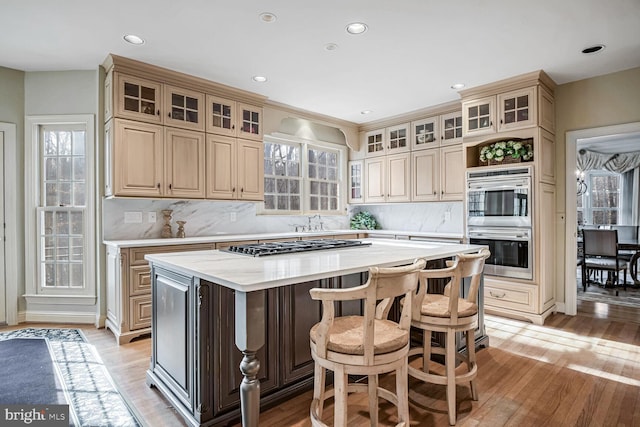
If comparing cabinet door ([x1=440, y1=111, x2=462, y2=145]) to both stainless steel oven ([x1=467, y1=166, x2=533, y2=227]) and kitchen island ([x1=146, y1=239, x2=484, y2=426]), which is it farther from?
kitchen island ([x1=146, y1=239, x2=484, y2=426])

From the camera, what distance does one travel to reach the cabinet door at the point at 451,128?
15.3ft

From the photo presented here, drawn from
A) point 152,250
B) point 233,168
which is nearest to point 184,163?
point 233,168

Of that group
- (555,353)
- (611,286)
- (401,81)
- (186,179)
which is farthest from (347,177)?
(611,286)

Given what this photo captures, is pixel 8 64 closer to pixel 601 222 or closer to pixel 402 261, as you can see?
pixel 402 261

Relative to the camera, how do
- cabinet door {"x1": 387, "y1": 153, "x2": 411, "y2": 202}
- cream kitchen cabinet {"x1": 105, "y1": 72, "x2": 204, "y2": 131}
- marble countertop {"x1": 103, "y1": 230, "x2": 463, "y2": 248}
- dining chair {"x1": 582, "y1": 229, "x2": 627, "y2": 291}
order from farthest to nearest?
cabinet door {"x1": 387, "y1": 153, "x2": 411, "y2": 202} → dining chair {"x1": 582, "y1": 229, "x2": 627, "y2": 291} → cream kitchen cabinet {"x1": 105, "y1": 72, "x2": 204, "y2": 131} → marble countertop {"x1": 103, "y1": 230, "x2": 463, "y2": 248}

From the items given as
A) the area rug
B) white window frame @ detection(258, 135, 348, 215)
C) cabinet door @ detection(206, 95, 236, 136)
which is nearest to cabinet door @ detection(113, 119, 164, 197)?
cabinet door @ detection(206, 95, 236, 136)

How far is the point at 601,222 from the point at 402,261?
25.8ft

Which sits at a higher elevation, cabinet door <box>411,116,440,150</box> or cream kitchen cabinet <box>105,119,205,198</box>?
cabinet door <box>411,116,440,150</box>

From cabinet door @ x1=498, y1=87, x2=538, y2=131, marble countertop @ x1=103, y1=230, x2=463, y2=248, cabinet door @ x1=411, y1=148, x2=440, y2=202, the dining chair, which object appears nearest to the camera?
marble countertop @ x1=103, y1=230, x2=463, y2=248

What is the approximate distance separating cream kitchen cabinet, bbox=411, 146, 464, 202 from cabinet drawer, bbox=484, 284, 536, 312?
4.11 feet

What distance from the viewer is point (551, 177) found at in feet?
13.1

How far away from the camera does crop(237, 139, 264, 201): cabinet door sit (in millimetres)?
4297

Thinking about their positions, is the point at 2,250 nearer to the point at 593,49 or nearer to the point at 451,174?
the point at 451,174

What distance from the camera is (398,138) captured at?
5.41 metres
